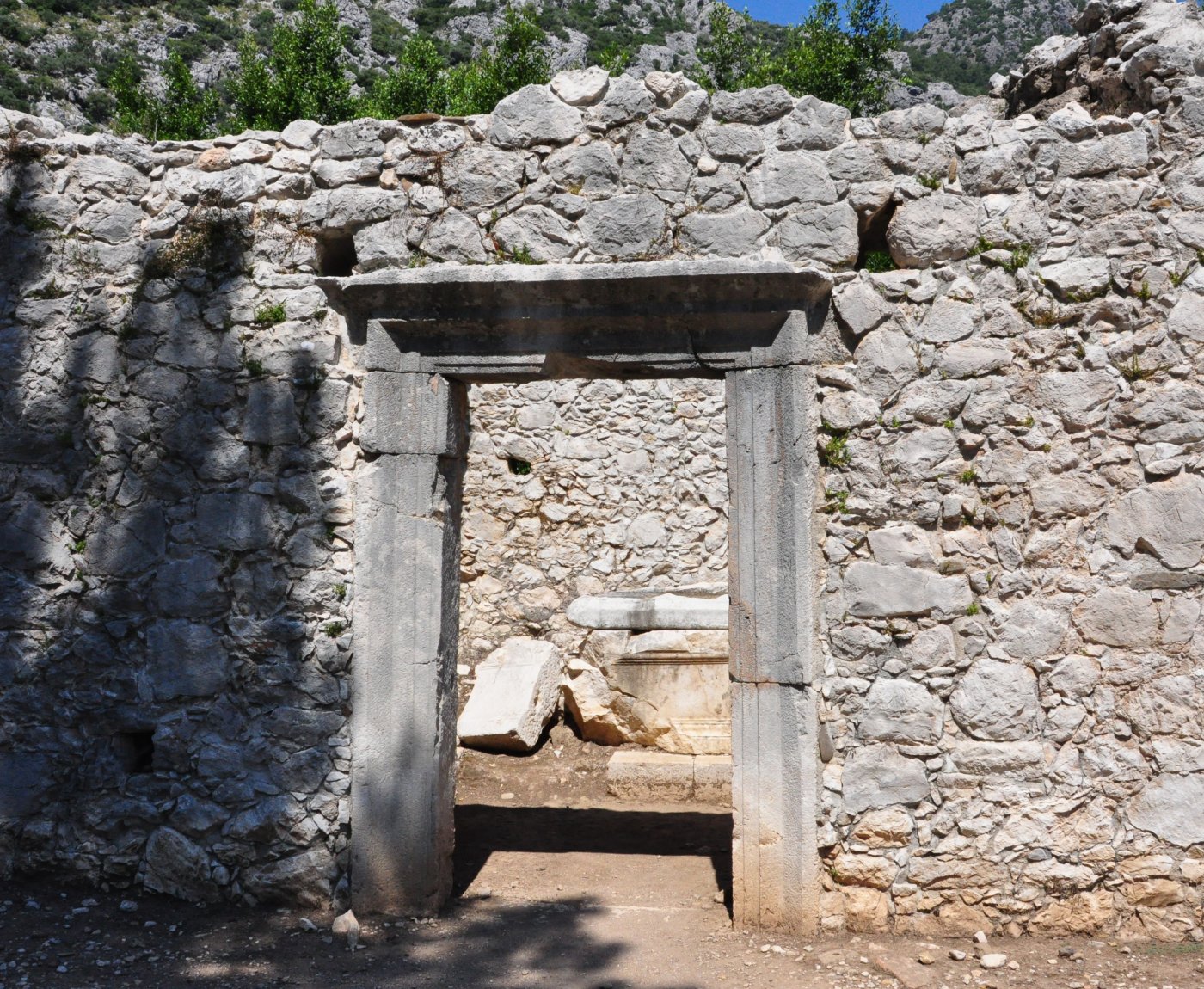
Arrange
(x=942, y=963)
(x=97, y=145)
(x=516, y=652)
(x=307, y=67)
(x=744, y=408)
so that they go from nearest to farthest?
(x=942, y=963)
(x=744, y=408)
(x=97, y=145)
(x=516, y=652)
(x=307, y=67)

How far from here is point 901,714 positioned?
3514mm

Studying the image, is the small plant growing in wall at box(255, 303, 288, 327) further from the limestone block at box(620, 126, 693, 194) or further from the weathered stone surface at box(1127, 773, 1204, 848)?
the weathered stone surface at box(1127, 773, 1204, 848)

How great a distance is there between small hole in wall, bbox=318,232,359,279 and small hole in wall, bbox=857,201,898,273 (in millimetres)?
1975

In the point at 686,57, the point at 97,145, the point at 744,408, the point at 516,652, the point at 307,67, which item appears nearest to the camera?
the point at 744,408

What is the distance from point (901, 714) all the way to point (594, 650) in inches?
136

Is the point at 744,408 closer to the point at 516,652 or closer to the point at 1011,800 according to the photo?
the point at 1011,800

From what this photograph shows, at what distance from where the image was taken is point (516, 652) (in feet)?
22.9

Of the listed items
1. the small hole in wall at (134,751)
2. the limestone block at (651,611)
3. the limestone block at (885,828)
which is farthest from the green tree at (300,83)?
the limestone block at (885,828)

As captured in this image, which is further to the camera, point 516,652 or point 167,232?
point 516,652

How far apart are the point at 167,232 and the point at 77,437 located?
90cm

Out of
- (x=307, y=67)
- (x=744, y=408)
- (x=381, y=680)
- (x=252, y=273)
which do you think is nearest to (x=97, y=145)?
(x=252, y=273)

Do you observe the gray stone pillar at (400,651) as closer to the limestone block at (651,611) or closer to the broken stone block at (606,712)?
the broken stone block at (606,712)

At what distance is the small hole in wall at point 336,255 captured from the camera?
3.89m

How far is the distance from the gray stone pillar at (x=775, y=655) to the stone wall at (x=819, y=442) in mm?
94
